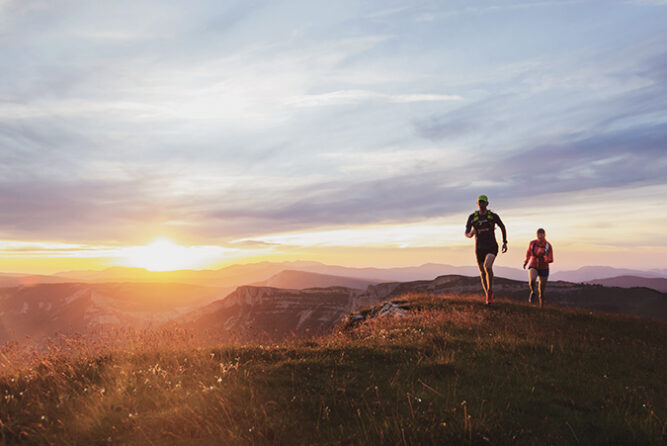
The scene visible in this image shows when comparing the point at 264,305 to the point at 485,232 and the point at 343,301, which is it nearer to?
the point at 343,301

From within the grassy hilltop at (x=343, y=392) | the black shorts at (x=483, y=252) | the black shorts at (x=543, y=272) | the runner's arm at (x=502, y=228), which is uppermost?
the runner's arm at (x=502, y=228)

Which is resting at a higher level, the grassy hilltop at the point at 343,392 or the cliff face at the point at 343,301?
the grassy hilltop at the point at 343,392

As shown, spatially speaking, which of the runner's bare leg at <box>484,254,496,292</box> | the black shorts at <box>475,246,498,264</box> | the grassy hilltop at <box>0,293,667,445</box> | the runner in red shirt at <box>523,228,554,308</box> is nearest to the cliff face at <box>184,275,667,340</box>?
the runner in red shirt at <box>523,228,554,308</box>

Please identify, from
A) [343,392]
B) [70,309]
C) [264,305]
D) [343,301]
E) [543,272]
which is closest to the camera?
[343,392]

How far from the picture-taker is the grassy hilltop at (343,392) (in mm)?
4305

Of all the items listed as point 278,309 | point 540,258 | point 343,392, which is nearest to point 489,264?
point 540,258

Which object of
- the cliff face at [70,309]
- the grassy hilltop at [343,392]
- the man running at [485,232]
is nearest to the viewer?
the grassy hilltop at [343,392]

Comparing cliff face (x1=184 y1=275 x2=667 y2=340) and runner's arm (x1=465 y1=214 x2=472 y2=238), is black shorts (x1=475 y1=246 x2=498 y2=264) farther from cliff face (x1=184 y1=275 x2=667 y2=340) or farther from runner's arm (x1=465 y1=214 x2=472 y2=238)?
cliff face (x1=184 y1=275 x2=667 y2=340)

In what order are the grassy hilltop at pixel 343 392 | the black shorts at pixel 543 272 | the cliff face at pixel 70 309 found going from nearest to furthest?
1. the grassy hilltop at pixel 343 392
2. the black shorts at pixel 543 272
3. the cliff face at pixel 70 309

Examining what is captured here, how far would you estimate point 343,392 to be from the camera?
552 cm

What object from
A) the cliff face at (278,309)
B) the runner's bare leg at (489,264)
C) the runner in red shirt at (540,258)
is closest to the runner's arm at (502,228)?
the runner's bare leg at (489,264)

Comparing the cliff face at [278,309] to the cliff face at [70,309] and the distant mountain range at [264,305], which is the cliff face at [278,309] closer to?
the distant mountain range at [264,305]

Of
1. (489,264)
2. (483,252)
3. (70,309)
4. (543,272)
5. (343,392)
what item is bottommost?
(70,309)

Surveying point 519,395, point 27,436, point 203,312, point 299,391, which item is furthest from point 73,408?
point 203,312
